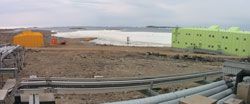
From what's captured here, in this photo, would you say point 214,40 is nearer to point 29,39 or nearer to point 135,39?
point 29,39

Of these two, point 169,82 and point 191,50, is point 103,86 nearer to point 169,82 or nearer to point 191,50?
point 169,82

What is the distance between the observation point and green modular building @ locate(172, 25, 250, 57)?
1439 inches

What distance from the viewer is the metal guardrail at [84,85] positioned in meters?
9.10

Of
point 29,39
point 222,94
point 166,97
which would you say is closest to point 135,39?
point 29,39

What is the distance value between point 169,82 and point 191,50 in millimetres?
29775

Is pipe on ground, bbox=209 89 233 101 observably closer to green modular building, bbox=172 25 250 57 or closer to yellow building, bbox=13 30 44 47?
yellow building, bbox=13 30 44 47

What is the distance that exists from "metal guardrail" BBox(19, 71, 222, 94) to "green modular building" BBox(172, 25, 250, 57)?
1058 inches

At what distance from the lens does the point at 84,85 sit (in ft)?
32.2

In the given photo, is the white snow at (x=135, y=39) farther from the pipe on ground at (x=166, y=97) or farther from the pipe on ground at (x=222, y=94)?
the pipe on ground at (x=166, y=97)

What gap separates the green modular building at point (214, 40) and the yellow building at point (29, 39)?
53.6 feet

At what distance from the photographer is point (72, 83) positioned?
379 inches

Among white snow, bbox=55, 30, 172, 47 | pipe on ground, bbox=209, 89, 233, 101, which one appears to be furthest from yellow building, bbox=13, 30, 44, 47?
pipe on ground, bbox=209, 89, 233, 101

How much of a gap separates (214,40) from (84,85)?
31412 mm

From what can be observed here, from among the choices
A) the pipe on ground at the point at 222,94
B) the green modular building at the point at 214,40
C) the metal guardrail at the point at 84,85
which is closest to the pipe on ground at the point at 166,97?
the pipe on ground at the point at 222,94
